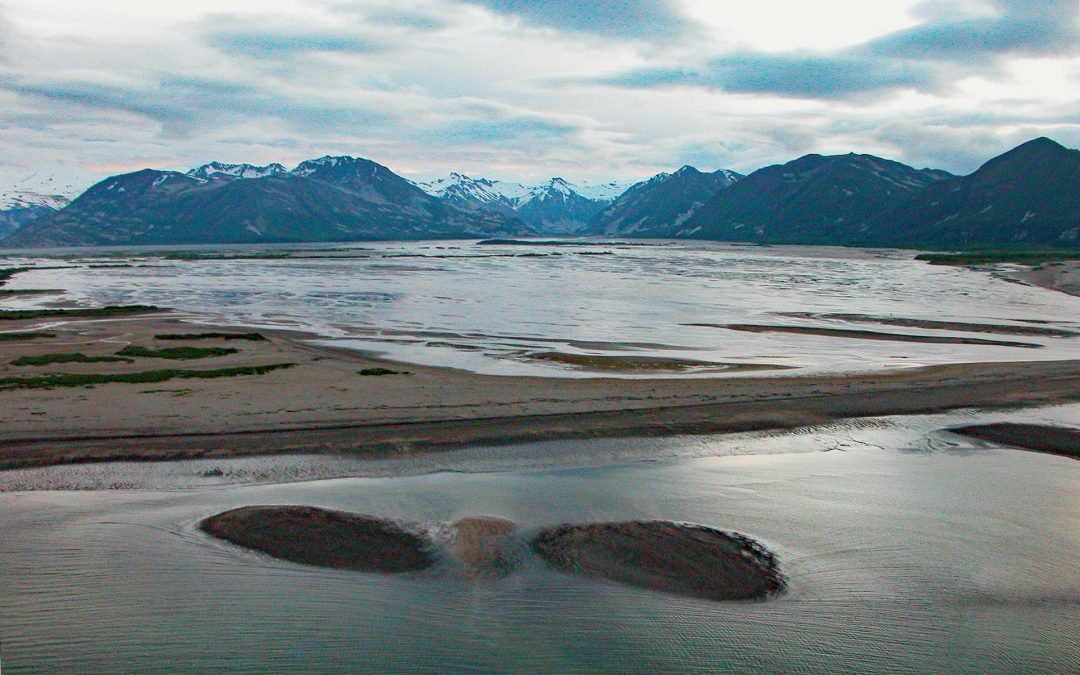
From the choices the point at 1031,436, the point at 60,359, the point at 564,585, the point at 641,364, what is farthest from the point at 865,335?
the point at 60,359

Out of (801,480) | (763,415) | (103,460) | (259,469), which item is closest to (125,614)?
(259,469)

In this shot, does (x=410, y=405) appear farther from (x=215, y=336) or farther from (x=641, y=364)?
(x=215, y=336)

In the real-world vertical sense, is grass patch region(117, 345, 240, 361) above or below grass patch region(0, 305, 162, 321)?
below

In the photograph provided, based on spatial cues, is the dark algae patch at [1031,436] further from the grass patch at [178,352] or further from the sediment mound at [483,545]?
the grass patch at [178,352]

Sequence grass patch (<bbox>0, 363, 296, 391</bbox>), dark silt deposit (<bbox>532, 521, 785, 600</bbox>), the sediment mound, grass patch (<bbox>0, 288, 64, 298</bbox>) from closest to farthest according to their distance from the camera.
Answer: dark silt deposit (<bbox>532, 521, 785, 600</bbox>), the sediment mound, grass patch (<bbox>0, 363, 296, 391</bbox>), grass patch (<bbox>0, 288, 64, 298</bbox>)

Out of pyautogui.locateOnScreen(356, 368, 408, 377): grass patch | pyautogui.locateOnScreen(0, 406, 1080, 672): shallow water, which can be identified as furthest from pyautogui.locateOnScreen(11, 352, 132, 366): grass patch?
pyautogui.locateOnScreen(0, 406, 1080, 672): shallow water

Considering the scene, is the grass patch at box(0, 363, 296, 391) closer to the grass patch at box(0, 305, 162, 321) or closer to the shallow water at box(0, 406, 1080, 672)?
the shallow water at box(0, 406, 1080, 672)

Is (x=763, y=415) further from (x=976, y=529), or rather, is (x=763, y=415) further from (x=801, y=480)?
(x=976, y=529)
